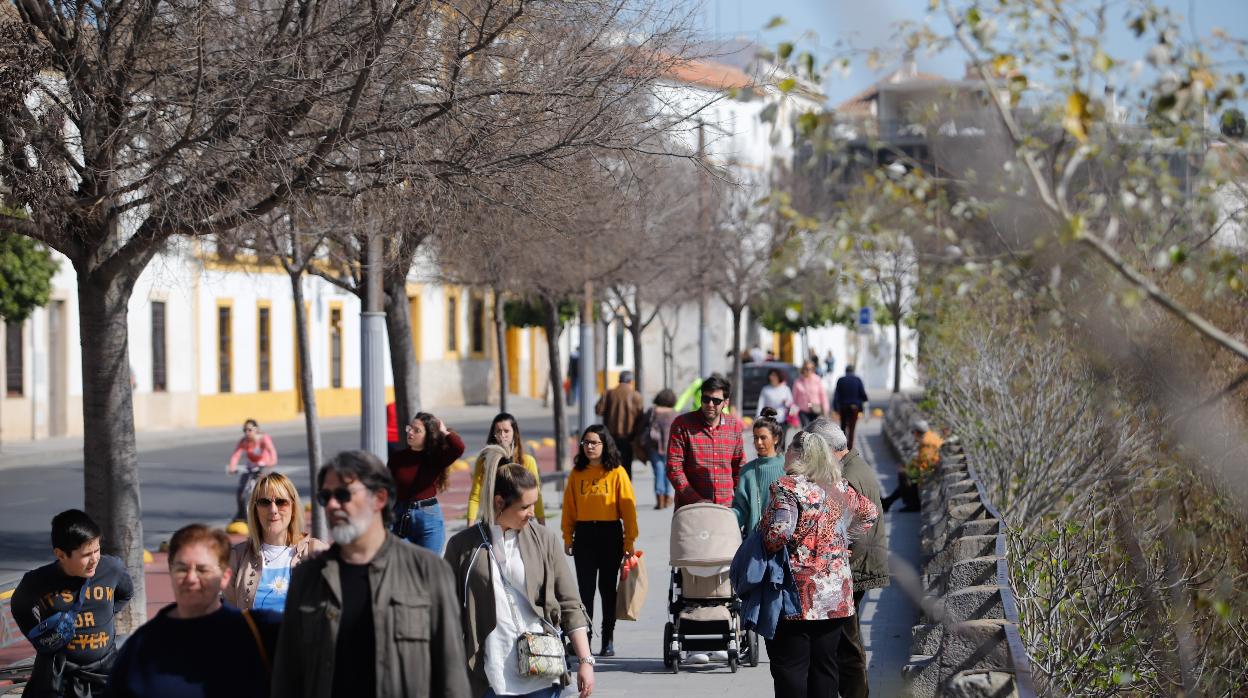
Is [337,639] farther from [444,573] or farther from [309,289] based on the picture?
[309,289]

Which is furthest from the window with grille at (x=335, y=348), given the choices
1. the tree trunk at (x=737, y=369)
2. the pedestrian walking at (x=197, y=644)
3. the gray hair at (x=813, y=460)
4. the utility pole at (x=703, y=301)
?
the pedestrian walking at (x=197, y=644)

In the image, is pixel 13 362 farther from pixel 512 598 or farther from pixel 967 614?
pixel 512 598

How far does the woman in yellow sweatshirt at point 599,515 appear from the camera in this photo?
34.0 ft

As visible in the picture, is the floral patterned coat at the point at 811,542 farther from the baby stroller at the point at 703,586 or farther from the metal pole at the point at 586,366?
the metal pole at the point at 586,366

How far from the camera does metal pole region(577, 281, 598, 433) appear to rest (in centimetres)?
2150

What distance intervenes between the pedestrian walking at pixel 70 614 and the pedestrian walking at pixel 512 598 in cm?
162

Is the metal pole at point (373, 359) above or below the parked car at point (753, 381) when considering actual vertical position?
above

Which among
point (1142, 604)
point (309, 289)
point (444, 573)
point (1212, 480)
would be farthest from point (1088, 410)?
point (309, 289)

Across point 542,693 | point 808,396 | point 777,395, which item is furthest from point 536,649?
point 808,396

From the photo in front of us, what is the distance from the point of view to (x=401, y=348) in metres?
17.2

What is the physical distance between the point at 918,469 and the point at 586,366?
4690 millimetres

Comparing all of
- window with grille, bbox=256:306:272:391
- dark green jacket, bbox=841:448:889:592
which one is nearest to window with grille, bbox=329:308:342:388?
window with grille, bbox=256:306:272:391

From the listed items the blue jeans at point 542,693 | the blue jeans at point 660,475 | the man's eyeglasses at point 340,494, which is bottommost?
the blue jeans at point 660,475

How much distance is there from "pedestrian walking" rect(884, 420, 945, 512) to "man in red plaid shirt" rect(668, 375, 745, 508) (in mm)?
8208
